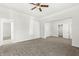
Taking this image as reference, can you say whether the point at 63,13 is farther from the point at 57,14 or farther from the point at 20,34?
the point at 20,34

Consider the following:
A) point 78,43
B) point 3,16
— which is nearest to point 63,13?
point 78,43

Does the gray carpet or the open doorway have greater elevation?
the open doorway

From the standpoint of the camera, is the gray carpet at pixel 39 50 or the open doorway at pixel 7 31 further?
the open doorway at pixel 7 31

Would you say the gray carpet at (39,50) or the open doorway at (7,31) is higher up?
the open doorway at (7,31)

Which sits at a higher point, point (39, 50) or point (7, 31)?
point (7, 31)

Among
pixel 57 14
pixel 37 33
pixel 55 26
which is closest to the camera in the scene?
pixel 57 14

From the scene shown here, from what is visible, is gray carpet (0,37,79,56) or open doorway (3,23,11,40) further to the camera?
open doorway (3,23,11,40)

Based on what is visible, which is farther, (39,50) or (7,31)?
(7,31)

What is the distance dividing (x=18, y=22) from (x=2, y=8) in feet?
4.82

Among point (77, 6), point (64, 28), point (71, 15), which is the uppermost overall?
point (77, 6)

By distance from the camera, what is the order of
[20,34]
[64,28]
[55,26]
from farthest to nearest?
[55,26] → [64,28] → [20,34]

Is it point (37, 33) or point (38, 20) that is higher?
point (38, 20)

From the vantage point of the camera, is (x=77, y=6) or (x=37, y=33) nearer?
(x=77, y=6)

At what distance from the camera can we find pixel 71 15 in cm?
409
